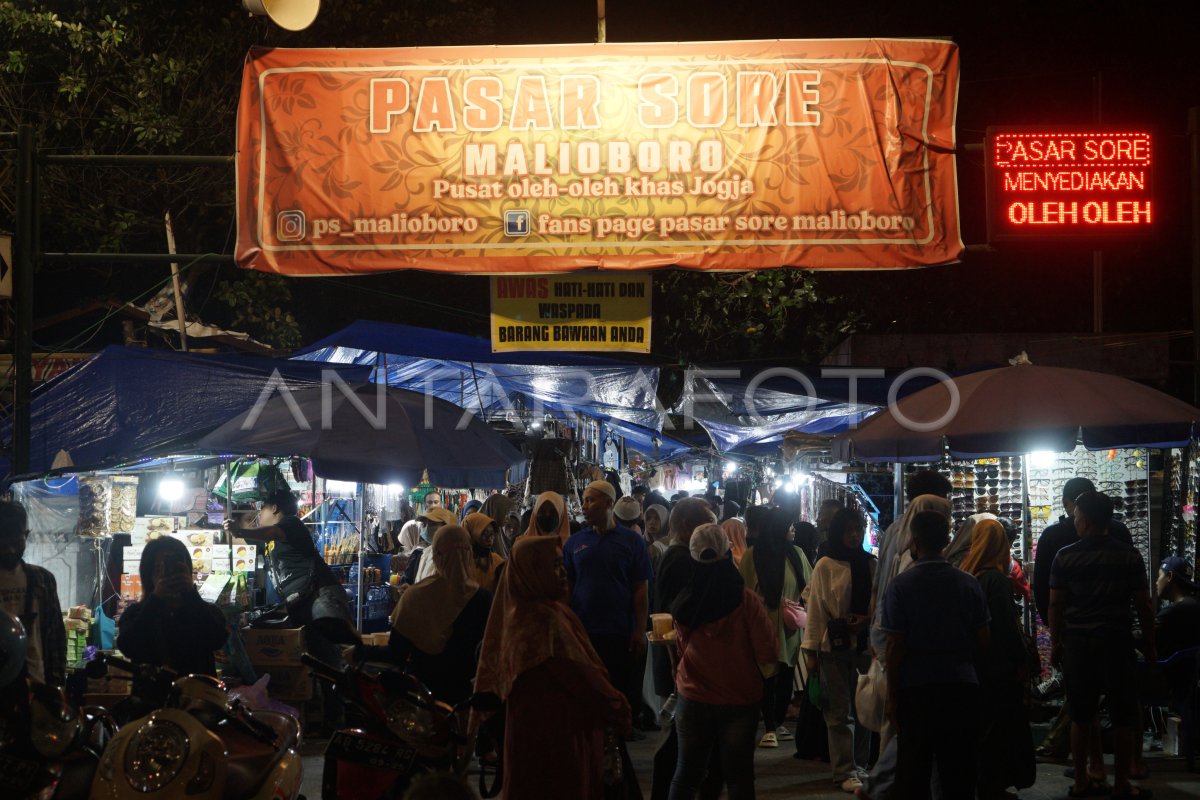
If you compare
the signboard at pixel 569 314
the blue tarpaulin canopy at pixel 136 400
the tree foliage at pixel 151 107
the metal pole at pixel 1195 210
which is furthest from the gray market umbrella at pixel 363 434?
the tree foliage at pixel 151 107

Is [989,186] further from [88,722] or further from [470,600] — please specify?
[88,722]

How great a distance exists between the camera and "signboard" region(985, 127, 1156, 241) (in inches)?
386

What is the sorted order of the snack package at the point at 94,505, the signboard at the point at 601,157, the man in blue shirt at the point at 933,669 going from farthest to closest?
the snack package at the point at 94,505, the signboard at the point at 601,157, the man in blue shirt at the point at 933,669

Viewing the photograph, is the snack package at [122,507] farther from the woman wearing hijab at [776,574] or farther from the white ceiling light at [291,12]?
the woman wearing hijab at [776,574]

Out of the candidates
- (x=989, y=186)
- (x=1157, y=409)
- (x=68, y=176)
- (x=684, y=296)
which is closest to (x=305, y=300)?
(x=68, y=176)

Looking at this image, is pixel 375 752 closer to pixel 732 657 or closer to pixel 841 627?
pixel 732 657

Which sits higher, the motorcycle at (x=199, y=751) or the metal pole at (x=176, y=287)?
the metal pole at (x=176, y=287)

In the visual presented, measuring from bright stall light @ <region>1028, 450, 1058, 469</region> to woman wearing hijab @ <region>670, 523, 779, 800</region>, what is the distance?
6.02m

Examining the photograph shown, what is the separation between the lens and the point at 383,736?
5.74 m

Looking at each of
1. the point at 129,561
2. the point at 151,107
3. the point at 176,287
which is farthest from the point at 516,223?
the point at 151,107

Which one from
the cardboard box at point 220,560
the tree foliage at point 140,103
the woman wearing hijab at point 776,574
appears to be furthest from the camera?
the tree foliage at point 140,103

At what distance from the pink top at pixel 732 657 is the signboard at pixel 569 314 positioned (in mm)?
2765

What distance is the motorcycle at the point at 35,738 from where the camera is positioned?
5191 millimetres

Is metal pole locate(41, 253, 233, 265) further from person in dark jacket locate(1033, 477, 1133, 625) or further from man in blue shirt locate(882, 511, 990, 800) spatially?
person in dark jacket locate(1033, 477, 1133, 625)
